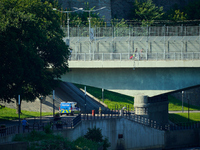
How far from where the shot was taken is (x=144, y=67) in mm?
57125

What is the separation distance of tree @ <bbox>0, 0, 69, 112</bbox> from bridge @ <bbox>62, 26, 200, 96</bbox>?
4507mm

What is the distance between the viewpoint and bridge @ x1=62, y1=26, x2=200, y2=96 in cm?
5662

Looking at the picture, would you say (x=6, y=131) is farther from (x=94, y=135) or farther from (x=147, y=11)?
(x=147, y=11)

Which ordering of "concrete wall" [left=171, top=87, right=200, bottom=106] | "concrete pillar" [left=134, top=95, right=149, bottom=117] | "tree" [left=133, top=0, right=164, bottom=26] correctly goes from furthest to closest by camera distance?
"tree" [left=133, top=0, right=164, bottom=26] → "concrete wall" [left=171, top=87, right=200, bottom=106] → "concrete pillar" [left=134, top=95, right=149, bottom=117]

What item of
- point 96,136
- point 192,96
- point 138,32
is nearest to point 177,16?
point 192,96

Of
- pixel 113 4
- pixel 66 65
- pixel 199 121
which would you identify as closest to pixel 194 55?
pixel 199 121

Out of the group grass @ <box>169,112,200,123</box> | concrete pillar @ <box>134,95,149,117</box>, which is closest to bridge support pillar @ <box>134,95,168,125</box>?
concrete pillar @ <box>134,95,149,117</box>

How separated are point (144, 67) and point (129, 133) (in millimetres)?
8427

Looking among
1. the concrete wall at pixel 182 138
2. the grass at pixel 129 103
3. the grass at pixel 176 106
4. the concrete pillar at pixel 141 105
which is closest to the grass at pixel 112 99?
the grass at pixel 129 103

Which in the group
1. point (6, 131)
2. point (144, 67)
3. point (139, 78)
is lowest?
point (6, 131)

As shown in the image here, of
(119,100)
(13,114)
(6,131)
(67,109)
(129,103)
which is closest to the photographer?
(6,131)

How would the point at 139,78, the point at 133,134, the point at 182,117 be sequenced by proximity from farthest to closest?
the point at 182,117 < the point at 139,78 < the point at 133,134

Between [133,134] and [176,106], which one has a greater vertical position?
[176,106]

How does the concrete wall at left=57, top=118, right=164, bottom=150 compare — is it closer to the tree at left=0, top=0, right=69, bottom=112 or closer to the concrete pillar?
the concrete pillar
